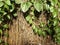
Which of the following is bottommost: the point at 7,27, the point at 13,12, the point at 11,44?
the point at 11,44

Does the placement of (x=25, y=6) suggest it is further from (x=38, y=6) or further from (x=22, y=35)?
(x=22, y=35)

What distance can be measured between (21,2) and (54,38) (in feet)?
1.95

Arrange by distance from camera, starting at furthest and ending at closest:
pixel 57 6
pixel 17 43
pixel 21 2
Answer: pixel 17 43 < pixel 57 6 < pixel 21 2

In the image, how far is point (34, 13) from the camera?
2.36 m

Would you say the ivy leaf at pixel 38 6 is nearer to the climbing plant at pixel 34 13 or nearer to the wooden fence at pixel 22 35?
the climbing plant at pixel 34 13

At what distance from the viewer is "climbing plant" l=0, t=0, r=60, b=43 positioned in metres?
2.16

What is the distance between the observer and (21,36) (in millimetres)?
2418

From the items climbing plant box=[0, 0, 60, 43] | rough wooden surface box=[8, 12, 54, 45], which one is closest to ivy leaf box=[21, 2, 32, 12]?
climbing plant box=[0, 0, 60, 43]

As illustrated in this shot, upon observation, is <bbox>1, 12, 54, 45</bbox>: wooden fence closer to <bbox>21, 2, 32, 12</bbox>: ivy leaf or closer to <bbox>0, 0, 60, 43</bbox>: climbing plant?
<bbox>0, 0, 60, 43</bbox>: climbing plant

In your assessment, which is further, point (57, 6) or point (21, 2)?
point (57, 6)

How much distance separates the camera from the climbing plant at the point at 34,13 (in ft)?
7.09

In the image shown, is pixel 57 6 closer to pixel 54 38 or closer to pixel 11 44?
pixel 54 38

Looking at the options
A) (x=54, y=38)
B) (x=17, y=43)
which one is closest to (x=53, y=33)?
(x=54, y=38)

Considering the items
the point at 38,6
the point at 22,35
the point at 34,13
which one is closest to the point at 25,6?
the point at 38,6
